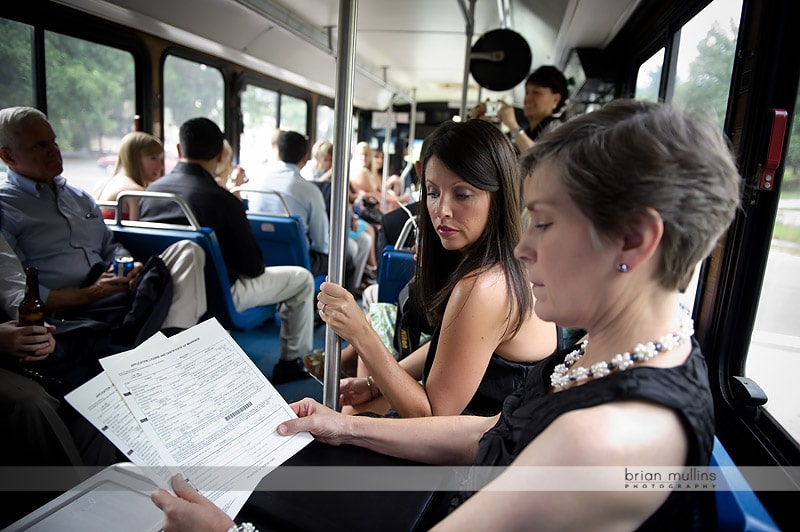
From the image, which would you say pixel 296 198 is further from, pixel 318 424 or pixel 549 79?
pixel 318 424

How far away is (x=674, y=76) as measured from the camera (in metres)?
3.48

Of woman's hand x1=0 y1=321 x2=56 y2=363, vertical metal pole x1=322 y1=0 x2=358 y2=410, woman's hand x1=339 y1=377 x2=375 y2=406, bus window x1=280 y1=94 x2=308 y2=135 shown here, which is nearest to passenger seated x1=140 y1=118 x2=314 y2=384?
woman's hand x1=0 y1=321 x2=56 y2=363

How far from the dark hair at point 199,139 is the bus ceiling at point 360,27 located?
1150 millimetres

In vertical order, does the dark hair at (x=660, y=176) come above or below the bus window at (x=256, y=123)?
below

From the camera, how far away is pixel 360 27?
6203 millimetres

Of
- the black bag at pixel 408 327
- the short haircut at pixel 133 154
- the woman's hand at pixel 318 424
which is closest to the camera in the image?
the woman's hand at pixel 318 424

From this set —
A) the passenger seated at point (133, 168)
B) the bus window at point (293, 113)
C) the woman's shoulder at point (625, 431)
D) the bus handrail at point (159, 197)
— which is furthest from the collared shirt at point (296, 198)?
the woman's shoulder at point (625, 431)

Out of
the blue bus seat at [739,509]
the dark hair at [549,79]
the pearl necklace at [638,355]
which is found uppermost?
the dark hair at [549,79]

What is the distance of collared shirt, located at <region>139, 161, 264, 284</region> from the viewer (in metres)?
3.37

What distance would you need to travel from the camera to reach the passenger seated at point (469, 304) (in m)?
1.36

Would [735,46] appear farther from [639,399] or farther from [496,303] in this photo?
[639,399]

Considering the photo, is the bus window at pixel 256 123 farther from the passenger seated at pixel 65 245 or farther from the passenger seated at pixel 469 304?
the passenger seated at pixel 469 304

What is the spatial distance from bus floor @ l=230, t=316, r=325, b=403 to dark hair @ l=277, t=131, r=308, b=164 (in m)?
1.55

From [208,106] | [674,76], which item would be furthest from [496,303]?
[208,106]
